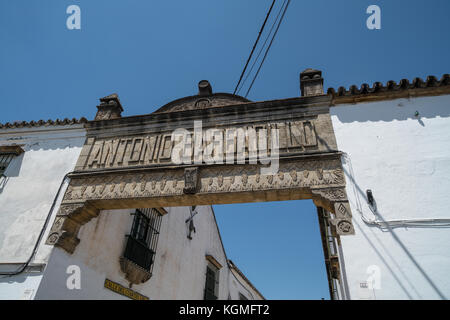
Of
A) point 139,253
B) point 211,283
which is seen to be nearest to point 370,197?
point 139,253

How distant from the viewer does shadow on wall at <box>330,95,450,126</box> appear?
14.2ft

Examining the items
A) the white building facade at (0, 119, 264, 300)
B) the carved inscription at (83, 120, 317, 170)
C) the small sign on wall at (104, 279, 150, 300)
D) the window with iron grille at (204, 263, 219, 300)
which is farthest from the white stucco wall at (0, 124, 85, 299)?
the window with iron grille at (204, 263, 219, 300)

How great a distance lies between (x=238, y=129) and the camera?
505cm

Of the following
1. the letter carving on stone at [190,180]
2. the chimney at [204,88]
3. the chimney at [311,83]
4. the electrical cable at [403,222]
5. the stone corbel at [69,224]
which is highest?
the chimney at [204,88]

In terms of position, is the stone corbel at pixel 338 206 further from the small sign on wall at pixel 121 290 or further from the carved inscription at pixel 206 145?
the small sign on wall at pixel 121 290

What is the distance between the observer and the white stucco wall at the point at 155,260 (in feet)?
15.5

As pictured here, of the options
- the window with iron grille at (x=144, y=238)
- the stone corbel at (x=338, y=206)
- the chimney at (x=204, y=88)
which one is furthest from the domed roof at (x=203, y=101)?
the window with iron grille at (x=144, y=238)

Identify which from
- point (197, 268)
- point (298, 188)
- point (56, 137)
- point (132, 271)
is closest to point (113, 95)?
point (56, 137)

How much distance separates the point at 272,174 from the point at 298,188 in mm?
477

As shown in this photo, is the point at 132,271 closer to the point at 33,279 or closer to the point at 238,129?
the point at 33,279

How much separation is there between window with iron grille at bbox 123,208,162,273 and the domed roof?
3.05 metres

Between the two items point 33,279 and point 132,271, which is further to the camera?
point 132,271

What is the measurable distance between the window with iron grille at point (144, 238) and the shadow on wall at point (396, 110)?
5.43 meters

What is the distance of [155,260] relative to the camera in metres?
7.31
